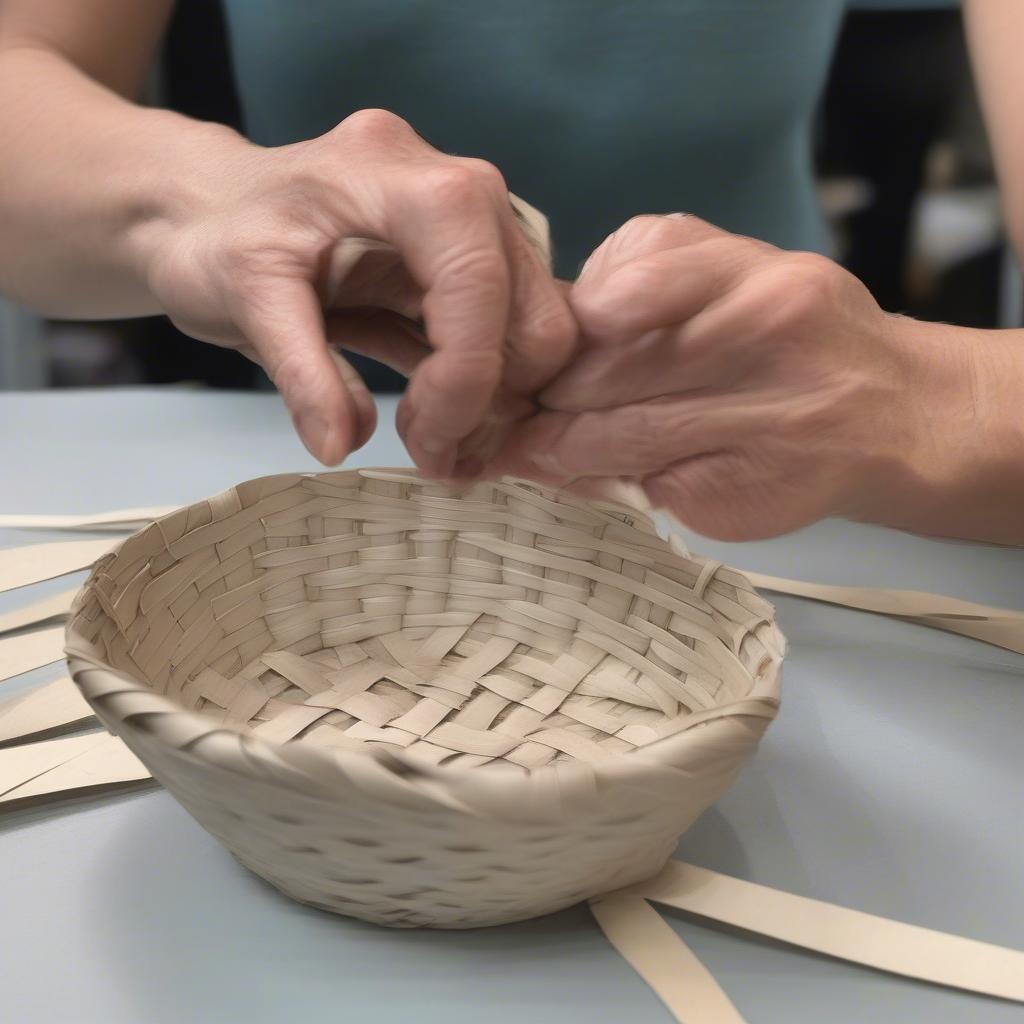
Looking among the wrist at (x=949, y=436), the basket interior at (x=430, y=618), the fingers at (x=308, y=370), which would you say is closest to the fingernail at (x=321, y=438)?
the fingers at (x=308, y=370)

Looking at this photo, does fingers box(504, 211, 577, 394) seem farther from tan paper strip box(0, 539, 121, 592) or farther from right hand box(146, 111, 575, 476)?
tan paper strip box(0, 539, 121, 592)

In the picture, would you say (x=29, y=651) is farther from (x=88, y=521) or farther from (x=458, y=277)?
(x=458, y=277)

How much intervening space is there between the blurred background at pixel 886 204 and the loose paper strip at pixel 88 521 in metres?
0.70

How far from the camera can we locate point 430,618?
0.58 m

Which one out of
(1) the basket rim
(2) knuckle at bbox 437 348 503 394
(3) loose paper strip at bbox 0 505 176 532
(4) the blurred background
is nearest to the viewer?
(1) the basket rim

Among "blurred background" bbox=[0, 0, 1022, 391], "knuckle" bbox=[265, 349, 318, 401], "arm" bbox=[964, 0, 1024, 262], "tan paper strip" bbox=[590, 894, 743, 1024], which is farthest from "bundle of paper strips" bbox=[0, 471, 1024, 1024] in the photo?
"blurred background" bbox=[0, 0, 1022, 391]

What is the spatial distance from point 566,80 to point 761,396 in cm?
49

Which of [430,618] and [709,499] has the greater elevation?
[709,499]

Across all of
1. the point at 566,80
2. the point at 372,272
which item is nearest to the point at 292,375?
the point at 372,272

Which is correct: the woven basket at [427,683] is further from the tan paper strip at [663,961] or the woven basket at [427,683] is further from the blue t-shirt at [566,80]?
the blue t-shirt at [566,80]

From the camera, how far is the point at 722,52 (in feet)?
2.68

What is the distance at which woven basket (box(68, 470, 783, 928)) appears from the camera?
30 centimetres

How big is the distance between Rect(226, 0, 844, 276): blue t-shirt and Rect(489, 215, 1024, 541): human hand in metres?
0.43

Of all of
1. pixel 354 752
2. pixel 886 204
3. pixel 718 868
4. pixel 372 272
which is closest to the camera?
pixel 354 752
